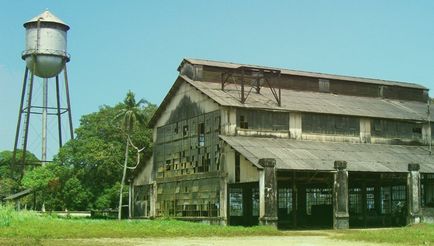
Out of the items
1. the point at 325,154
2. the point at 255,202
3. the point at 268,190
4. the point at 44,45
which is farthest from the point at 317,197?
the point at 44,45

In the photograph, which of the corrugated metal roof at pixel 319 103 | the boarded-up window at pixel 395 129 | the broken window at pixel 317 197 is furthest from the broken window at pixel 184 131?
the boarded-up window at pixel 395 129

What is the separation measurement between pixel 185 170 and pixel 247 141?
7.19 meters

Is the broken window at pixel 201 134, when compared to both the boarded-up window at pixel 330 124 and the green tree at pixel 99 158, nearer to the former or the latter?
the boarded-up window at pixel 330 124

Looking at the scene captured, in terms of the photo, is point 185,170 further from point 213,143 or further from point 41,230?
point 41,230

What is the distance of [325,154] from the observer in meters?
40.7

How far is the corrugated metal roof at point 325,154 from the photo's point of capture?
37406 millimetres

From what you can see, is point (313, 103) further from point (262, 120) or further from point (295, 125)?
point (262, 120)

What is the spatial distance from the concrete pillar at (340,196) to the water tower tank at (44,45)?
35.0 metres

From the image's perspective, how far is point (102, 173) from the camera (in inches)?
2339

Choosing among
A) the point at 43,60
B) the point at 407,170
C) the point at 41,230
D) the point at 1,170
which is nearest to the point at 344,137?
the point at 407,170

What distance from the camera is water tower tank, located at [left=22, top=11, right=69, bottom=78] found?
62.1 metres

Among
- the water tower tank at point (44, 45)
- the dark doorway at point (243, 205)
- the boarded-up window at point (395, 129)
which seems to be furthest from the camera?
the water tower tank at point (44, 45)

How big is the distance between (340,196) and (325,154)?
3.81 m

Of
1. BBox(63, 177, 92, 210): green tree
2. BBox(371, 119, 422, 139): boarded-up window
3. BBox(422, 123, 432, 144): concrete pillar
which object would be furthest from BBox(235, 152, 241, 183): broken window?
BBox(63, 177, 92, 210): green tree
